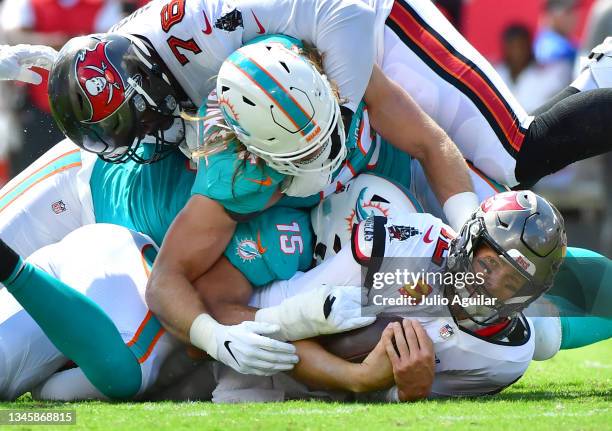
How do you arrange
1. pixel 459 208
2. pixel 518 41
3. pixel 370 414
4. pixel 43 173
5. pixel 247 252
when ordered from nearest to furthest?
pixel 370 414
pixel 247 252
pixel 459 208
pixel 43 173
pixel 518 41

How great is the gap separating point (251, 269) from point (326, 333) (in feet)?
1.43

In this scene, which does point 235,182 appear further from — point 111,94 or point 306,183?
point 111,94

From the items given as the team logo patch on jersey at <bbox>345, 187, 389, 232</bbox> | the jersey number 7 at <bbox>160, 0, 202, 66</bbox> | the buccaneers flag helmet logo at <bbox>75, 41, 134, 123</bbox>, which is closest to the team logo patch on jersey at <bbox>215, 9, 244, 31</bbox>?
the jersey number 7 at <bbox>160, 0, 202, 66</bbox>

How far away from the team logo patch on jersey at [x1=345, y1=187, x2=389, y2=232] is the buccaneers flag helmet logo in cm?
99

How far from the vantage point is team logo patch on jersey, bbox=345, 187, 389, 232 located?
179 inches

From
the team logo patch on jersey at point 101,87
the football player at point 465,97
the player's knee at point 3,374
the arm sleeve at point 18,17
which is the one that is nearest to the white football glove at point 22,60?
the football player at point 465,97

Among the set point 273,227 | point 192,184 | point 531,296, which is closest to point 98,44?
point 192,184

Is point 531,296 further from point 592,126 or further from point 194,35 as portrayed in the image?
point 194,35

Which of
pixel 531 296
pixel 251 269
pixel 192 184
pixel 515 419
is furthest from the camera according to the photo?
pixel 192 184

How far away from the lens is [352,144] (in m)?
4.64

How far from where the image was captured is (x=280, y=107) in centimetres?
411

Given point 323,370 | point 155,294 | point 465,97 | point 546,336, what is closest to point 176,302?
point 155,294

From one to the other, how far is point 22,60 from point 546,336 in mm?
2592

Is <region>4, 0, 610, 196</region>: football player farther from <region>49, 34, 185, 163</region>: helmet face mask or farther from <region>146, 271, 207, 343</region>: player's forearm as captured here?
<region>146, 271, 207, 343</region>: player's forearm
